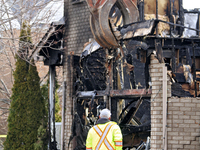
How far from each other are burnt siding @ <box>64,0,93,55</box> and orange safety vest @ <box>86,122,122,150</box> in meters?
6.86

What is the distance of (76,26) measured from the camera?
12773 mm

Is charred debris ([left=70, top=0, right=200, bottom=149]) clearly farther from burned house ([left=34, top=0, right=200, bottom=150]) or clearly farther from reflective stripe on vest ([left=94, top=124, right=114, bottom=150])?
reflective stripe on vest ([left=94, top=124, right=114, bottom=150])

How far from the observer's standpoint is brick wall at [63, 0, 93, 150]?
12.0 m

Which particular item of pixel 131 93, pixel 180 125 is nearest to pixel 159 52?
pixel 131 93

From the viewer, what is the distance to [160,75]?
26.0 feet

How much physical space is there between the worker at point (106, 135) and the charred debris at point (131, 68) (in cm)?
274

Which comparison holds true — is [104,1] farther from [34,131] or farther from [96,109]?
[34,131]

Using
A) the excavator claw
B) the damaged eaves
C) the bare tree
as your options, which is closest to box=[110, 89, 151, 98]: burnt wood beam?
the excavator claw

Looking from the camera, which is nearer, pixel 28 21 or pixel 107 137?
pixel 107 137

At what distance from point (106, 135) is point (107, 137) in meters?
0.04

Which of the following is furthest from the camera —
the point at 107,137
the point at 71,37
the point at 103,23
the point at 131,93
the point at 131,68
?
the point at 71,37

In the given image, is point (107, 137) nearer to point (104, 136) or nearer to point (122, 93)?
point (104, 136)

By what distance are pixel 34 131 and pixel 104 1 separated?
22.0 ft

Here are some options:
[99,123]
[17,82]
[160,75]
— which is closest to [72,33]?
[17,82]
